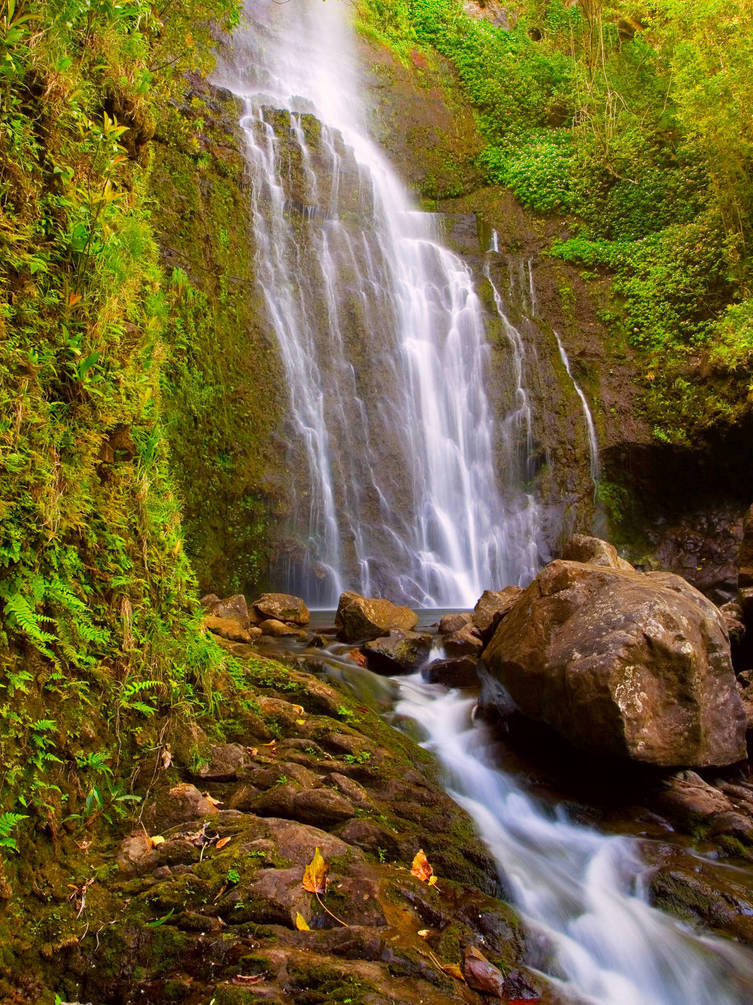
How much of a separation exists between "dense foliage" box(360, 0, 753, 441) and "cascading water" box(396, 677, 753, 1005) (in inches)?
419

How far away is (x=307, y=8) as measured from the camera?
2019 centimetres

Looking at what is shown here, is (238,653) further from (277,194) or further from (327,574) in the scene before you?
(277,194)

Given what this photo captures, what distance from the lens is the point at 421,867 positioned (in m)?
3.29

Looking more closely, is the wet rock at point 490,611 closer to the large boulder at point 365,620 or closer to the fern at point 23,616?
the large boulder at point 365,620

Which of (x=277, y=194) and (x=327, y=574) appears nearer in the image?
(x=327, y=574)

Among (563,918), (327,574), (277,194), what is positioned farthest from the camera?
(277,194)

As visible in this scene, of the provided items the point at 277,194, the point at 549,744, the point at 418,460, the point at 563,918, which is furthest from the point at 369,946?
the point at 277,194

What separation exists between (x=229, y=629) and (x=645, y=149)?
16.3 metres

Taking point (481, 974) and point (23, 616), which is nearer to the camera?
point (23, 616)

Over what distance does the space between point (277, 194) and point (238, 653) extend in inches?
445

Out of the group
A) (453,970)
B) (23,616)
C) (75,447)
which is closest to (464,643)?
(453,970)

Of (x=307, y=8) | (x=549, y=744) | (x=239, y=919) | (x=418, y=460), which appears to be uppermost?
(x=307, y=8)

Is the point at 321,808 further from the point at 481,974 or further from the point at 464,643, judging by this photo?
the point at 464,643

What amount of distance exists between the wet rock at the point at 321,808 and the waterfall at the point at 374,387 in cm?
755
